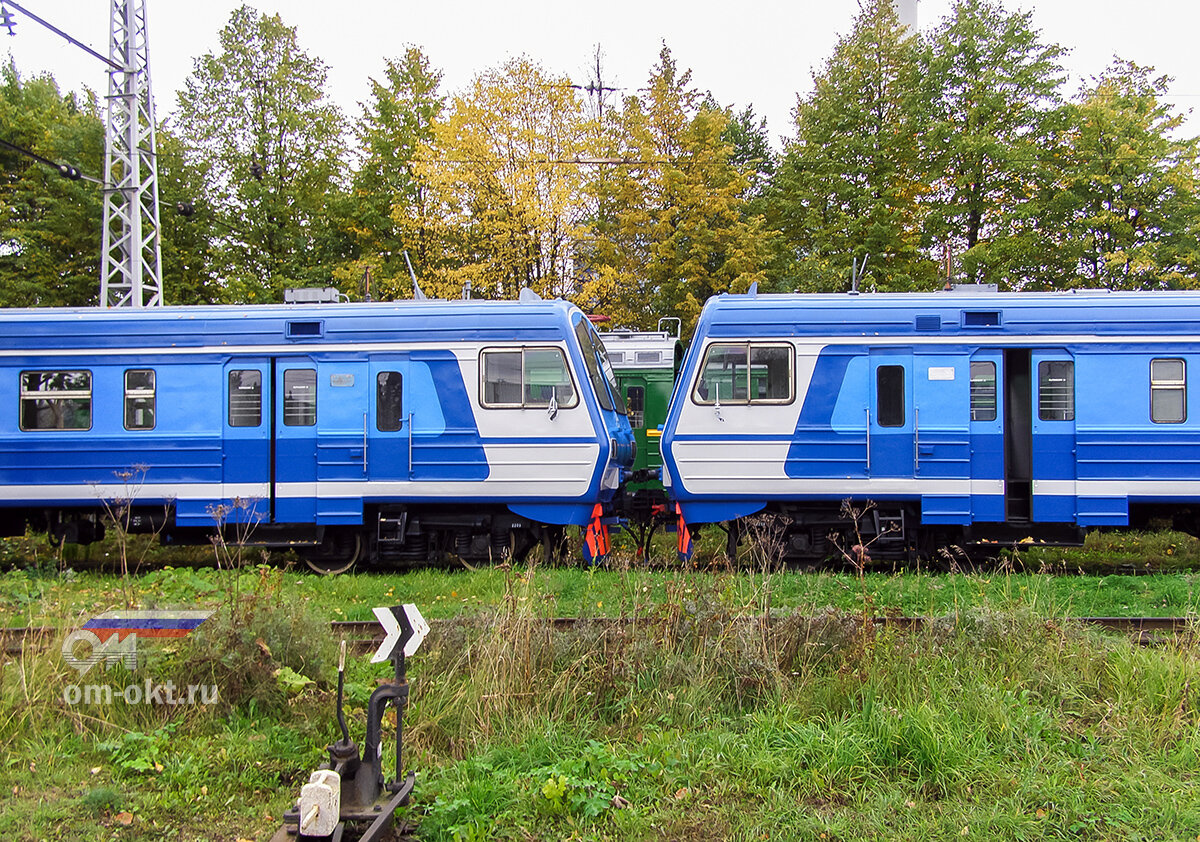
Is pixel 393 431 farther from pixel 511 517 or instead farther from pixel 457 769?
pixel 457 769

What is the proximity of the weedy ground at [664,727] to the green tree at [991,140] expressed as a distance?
16403 millimetres

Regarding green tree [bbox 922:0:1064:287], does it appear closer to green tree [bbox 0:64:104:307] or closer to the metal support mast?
the metal support mast

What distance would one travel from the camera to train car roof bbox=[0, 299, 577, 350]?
35.7 feet

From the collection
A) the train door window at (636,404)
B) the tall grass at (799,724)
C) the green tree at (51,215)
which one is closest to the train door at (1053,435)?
the tall grass at (799,724)

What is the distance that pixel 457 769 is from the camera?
4.87 m

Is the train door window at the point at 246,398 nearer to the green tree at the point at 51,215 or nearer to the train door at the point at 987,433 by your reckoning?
the train door at the point at 987,433

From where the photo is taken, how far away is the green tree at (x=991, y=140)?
2084 centimetres

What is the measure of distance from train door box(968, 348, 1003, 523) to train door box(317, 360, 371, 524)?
757 centimetres

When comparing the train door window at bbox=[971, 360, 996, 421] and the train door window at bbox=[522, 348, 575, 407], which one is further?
the train door window at bbox=[522, 348, 575, 407]

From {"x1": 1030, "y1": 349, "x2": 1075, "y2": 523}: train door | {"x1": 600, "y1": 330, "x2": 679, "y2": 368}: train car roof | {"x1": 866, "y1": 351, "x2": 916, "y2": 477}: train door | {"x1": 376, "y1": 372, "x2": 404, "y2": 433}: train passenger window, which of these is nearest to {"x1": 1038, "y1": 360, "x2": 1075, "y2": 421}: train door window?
{"x1": 1030, "y1": 349, "x2": 1075, "y2": 523}: train door

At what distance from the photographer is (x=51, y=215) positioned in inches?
1054

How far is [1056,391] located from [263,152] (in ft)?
77.6

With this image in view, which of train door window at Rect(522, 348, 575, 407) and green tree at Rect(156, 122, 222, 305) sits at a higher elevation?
green tree at Rect(156, 122, 222, 305)

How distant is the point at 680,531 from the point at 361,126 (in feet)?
61.3
